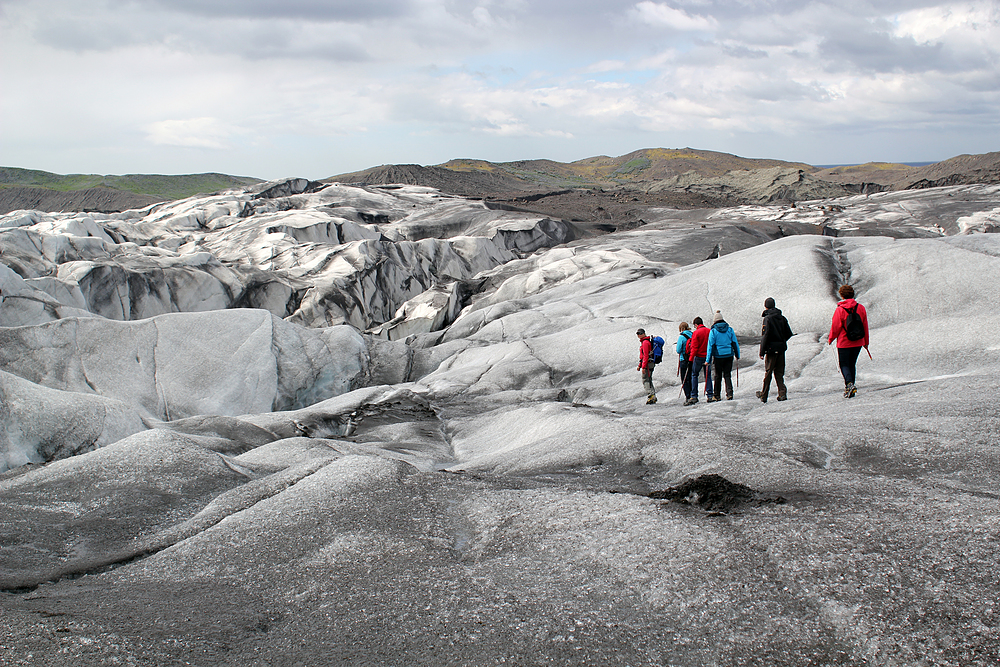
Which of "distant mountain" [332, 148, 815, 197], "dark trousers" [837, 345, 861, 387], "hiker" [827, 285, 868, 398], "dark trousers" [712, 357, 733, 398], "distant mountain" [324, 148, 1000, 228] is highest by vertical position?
"distant mountain" [332, 148, 815, 197]

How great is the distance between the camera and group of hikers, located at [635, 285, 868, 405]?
387 inches

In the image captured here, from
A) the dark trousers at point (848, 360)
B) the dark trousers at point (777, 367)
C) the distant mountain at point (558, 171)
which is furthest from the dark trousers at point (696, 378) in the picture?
the distant mountain at point (558, 171)

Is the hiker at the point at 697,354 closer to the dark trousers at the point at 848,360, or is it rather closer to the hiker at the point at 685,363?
the hiker at the point at 685,363

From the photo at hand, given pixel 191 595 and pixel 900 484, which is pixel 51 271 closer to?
pixel 191 595

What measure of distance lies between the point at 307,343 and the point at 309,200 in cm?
4176

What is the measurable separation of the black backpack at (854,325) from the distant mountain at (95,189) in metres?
90.1

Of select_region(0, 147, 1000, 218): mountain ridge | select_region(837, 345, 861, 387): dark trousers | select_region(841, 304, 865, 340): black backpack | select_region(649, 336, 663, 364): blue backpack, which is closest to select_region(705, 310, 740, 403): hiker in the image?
select_region(649, 336, 663, 364): blue backpack

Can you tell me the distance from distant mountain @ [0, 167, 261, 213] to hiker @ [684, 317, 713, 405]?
87.1 m

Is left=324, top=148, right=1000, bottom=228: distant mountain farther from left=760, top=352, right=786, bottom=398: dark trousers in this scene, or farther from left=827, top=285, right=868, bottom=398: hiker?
left=827, top=285, right=868, bottom=398: hiker

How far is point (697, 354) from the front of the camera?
12203mm

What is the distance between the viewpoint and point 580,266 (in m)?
32.5

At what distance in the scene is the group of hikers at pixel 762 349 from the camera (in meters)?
9.82

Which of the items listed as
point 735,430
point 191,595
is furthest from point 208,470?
point 735,430

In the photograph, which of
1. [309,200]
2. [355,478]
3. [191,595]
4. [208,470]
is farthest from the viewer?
[309,200]
